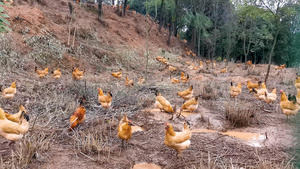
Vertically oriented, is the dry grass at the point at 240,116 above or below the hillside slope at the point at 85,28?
below

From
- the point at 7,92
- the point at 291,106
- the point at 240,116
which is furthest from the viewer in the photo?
the point at 7,92

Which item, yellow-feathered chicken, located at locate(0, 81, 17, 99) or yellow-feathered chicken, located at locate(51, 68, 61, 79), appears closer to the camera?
yellow-feathered chicken, located at locate(0, 81, 17, 99)

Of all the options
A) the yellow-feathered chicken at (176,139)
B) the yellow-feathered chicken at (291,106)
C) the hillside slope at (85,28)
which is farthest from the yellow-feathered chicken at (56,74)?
the yellow-feathered chicken at (291,106)

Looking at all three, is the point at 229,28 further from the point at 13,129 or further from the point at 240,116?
the point at 13,129

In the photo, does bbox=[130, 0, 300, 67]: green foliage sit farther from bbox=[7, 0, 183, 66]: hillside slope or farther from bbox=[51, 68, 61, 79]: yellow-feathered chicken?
bbox=[51, 68, 61, 79]: yellow-feathered chicken

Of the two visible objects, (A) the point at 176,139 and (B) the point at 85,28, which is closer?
(A) the point at 176,139

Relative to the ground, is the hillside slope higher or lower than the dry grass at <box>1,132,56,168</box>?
higher

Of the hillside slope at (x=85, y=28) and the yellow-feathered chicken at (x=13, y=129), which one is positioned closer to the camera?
the yellow-feathered chicken at (x=13, y=129)

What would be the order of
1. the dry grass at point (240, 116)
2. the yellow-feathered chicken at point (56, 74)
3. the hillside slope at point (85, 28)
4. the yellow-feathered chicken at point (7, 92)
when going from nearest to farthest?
1. the dry grass at point (240, 116)
2. the yellow-feathered chicken at point (7, 92)
3. the yellow-feathered chicken at point (56, 74)
4. the hillside slope at point (85, 28)

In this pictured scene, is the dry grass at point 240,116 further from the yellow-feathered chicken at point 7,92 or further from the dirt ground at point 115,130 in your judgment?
the yellow-feathered chicken at point 7,92

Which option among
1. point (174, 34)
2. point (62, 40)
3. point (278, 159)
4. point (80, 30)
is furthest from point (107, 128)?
point (174, 34)

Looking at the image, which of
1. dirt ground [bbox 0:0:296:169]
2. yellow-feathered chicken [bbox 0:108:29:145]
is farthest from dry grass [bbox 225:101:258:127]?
yellow-feathered chicken [bbox 0:108:29:145]

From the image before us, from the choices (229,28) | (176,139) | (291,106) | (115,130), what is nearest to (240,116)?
(291,106)

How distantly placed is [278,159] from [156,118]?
8.88ft
